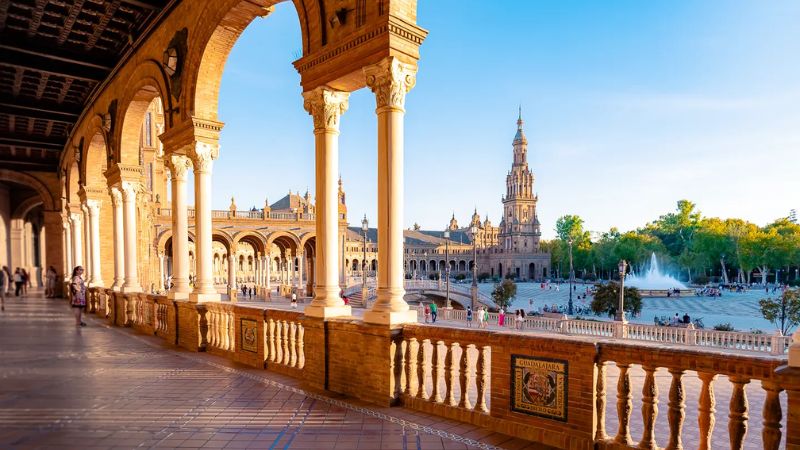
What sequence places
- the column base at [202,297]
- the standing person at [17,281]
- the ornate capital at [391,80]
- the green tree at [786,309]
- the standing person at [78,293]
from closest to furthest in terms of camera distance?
1. the ornate capital at [391,80]
2. the column base at [202,297]
3. the standing person at [78,293]
4. the standing person at [17,281]
5. the green tree at [786,309]

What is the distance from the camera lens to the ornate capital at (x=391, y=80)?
5.39m

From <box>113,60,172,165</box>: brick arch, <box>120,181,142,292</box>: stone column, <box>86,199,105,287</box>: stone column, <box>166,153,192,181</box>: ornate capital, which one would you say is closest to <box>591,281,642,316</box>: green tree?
<box>120,181,142,292</box>: stone column

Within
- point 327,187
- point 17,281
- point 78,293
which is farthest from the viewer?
point 17,281

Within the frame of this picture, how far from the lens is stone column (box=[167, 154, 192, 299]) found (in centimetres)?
970

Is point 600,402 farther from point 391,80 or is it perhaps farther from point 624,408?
point 391,80

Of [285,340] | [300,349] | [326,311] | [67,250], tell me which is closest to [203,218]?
[285,340]

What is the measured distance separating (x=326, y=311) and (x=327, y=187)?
1.67 m

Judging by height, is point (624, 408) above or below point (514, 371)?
below

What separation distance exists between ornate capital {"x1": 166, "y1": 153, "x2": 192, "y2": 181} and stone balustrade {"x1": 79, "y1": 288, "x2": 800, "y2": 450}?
2718mm

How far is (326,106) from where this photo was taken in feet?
20.6

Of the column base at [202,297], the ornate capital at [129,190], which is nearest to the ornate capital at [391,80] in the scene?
the column base at [202,297]

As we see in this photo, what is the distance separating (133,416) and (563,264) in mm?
108504

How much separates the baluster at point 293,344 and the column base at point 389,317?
1768 mm

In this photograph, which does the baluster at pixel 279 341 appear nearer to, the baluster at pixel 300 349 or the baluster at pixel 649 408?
the baluster at pixel 300 349
